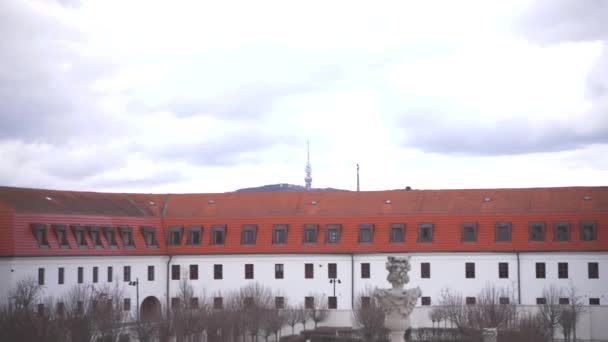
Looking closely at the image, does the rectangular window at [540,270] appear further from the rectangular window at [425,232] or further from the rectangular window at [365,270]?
the rectangular window at [365,270]

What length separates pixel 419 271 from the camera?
83.4 m

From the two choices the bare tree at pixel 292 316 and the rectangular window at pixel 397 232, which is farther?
the rectangular window at pixel 397 232

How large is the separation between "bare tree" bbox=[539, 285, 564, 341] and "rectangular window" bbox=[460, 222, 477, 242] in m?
6.98

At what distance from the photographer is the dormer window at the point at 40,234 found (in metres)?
75.6

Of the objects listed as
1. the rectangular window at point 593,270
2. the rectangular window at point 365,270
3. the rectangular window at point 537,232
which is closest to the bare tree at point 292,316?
the rectangular window at point 365,270

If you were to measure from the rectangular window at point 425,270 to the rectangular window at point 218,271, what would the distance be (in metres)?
16.6

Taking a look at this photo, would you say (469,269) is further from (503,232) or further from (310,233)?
(310,233)

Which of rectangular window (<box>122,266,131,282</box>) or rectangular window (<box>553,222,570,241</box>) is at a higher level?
rectangular window (<box>553,222,570,241</box>)

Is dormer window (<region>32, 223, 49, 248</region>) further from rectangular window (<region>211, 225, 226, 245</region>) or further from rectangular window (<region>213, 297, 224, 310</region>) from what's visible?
rectangular window (<region>211, 225, 226, 245</region>)

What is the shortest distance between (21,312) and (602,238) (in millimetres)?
46441

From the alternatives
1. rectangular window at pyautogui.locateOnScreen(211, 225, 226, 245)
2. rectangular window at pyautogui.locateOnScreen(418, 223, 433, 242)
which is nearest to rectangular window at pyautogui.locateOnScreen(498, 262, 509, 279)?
rectangular window at pyautogui.locateOnScreen(418, 223, 433, 242)

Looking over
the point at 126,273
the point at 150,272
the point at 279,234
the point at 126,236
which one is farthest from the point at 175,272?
the point at 279,234

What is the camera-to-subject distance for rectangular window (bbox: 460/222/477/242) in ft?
274

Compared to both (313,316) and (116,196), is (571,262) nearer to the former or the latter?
(313,316)
